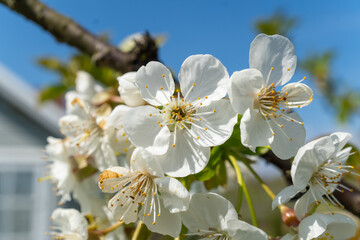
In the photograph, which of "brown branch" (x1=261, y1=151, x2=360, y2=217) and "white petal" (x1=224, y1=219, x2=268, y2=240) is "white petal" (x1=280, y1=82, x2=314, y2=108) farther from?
"white petal" (x1=224, y1=219, x2=268, y2=240)

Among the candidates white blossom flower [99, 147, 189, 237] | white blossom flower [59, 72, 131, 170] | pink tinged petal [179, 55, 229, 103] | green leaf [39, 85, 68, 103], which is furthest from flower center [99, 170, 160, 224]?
green leaf [39, 85, 68, 103]

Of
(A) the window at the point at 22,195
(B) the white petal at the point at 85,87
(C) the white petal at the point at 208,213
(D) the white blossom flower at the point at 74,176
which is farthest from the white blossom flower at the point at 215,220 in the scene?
(A) the window at the point at 22,195

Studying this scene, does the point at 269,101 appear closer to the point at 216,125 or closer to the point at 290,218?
the point at 216,125

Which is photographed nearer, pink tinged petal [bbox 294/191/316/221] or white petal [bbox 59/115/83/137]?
pink tinged petal [bbox 294/191/316/221]

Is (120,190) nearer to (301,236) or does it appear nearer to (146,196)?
(146,196)

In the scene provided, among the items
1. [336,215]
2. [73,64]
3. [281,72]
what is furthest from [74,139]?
[73,64]

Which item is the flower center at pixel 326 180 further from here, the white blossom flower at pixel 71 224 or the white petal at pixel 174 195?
the white blossom flower at pixel 71 224
